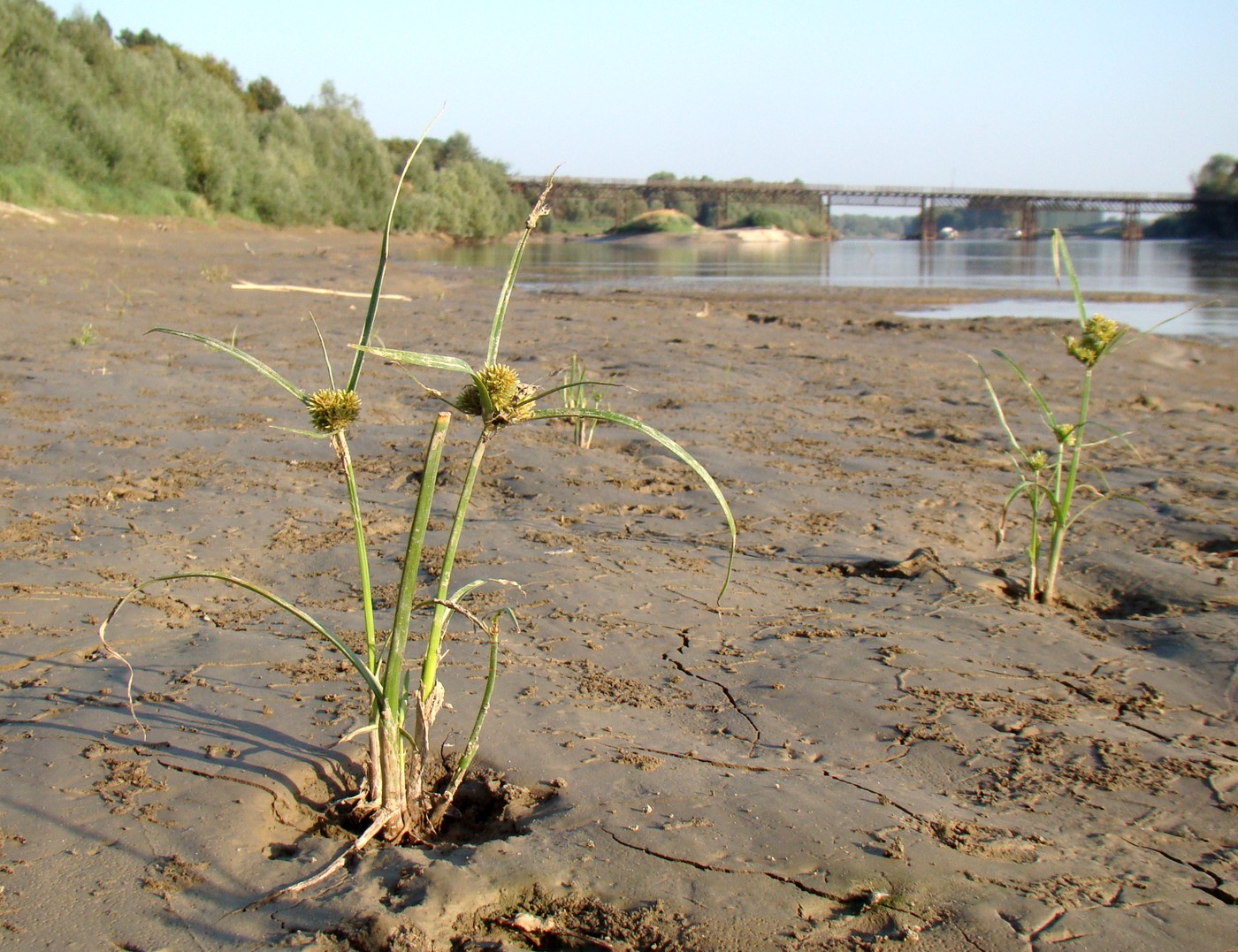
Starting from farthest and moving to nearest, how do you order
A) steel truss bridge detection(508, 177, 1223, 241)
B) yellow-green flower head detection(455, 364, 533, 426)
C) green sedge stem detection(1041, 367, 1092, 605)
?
1. steel truss bridge detection(508, 177, 1223, 241)
2. green sedge stem detection(1041, 367, 1092, 605)
3. yellow-green flower head detection(455, 364, 533, 426)

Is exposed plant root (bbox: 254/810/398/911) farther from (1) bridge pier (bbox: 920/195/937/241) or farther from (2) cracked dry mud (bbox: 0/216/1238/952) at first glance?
(1) bridge pier (bbox: 920/195/937/241)

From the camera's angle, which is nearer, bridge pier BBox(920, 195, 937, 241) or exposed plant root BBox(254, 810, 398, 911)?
exposed plant root BBox(254, 810, 398, 911)

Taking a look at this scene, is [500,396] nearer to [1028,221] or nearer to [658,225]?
[658,225]

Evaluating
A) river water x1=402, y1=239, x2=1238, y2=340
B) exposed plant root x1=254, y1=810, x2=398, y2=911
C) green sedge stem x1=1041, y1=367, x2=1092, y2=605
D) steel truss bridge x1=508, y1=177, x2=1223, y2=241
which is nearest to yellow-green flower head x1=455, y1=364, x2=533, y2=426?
exposed plant root x1=254, y1=810, x2=398, y2=911

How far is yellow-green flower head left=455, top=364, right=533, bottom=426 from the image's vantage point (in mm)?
1603

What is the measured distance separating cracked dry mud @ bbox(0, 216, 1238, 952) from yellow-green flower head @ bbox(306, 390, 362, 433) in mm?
774

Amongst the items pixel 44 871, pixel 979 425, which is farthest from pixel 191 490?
pixel 979 425

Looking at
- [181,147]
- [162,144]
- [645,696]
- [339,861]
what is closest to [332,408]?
[339,861]

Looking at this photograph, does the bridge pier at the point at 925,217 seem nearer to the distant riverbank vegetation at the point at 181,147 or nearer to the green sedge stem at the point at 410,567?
the distant riverbank vegetation at the point at 181,147

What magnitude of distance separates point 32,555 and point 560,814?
7.36 feet

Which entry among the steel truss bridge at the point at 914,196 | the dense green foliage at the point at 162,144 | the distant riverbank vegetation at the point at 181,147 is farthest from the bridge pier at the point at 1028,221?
the dense green foliage at the point at 162,144

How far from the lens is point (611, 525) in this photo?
4047mm

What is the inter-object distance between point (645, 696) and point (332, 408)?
1.21m

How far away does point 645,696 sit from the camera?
100 inches
